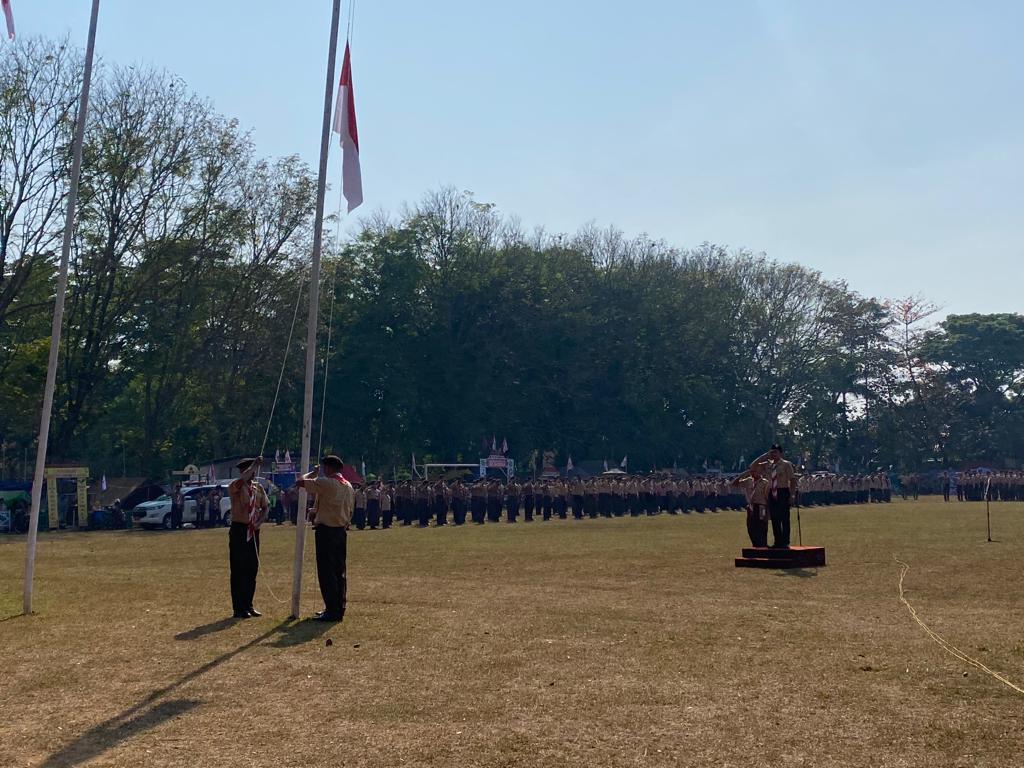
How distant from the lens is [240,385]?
183 feet

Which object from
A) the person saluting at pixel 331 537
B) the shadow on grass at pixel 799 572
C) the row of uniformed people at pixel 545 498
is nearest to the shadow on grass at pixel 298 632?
the person saluting at pixel 331 537

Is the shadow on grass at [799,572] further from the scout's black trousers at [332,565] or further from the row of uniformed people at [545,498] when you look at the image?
the row of uniformed people at [545,498]

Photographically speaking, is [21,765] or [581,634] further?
[581,634]

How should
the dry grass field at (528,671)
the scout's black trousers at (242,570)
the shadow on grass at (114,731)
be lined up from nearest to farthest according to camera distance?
the shadow on grass at (114,731), the dry grass field at (528,671), the scout's black trousers at (242,570)

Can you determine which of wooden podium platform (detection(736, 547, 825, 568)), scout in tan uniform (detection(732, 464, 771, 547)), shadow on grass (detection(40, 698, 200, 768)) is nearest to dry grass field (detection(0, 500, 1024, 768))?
shadow on grass (detection(40, 698, 200, 768))

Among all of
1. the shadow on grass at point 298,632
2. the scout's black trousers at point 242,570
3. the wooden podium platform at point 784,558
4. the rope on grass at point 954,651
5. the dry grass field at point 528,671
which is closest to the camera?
the dry grass field at point 528,671

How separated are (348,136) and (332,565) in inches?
192

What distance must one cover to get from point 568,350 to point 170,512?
111 ft

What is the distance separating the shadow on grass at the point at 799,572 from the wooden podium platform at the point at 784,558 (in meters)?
0.42

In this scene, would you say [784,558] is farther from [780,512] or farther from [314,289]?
[314,289]

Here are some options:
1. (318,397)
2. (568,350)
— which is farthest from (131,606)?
(568,350)

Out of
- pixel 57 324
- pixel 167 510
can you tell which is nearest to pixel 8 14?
pixel 57 324

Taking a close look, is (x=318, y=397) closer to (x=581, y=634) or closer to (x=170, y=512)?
(x=170, y=512)

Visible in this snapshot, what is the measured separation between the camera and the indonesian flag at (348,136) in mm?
13719
